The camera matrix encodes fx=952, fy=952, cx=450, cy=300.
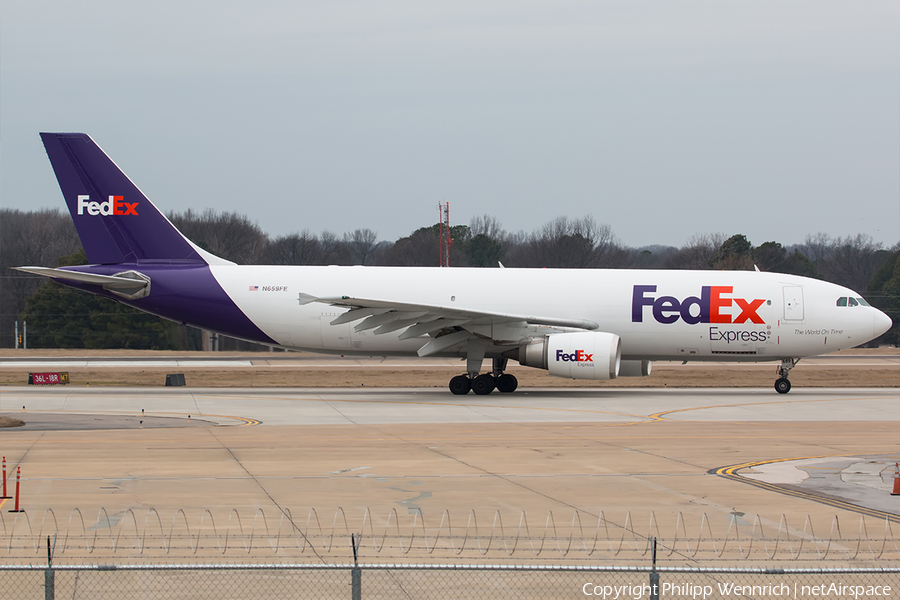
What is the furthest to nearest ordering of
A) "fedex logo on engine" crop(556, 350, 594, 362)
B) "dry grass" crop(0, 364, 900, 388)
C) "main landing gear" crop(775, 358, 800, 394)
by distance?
"dry grass" crop(0, 364, 900, 388), "main landing gear" crop(775, 358, 800, 394), "fedex logo on engine" crop(556, 350, 594, 362)

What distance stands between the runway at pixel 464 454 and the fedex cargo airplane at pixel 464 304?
1956mm

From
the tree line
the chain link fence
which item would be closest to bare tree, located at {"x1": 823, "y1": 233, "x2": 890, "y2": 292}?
the tree line

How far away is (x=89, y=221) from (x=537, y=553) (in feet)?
93.7

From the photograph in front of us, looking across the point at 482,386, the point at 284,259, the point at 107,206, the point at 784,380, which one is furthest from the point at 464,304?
the point at 284,259

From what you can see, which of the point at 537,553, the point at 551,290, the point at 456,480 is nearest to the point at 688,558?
the point at 537,553

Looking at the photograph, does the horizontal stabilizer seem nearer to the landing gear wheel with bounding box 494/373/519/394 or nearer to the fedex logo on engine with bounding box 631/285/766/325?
the landing gear wheel with bounding box 494/373/519/394

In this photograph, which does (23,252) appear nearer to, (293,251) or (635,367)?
(293,251)

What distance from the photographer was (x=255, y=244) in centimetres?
10150

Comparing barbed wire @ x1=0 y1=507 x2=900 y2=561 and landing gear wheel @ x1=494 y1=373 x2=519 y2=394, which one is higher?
landing gear wheel @ x1=494 y1=373 x2=519 y2=394

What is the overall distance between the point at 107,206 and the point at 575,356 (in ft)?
58.6

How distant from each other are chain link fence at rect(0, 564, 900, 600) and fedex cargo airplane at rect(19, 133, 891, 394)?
21.2 metres

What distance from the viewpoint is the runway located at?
13.9m

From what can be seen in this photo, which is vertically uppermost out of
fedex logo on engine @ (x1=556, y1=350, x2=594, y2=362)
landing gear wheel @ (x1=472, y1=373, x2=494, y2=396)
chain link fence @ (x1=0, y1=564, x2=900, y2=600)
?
fedex logo on engine @ (x1=556, y1=350, x2=594, y2=362)

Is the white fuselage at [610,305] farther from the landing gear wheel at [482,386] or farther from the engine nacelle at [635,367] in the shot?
the landing gear wheel at [482,386]
